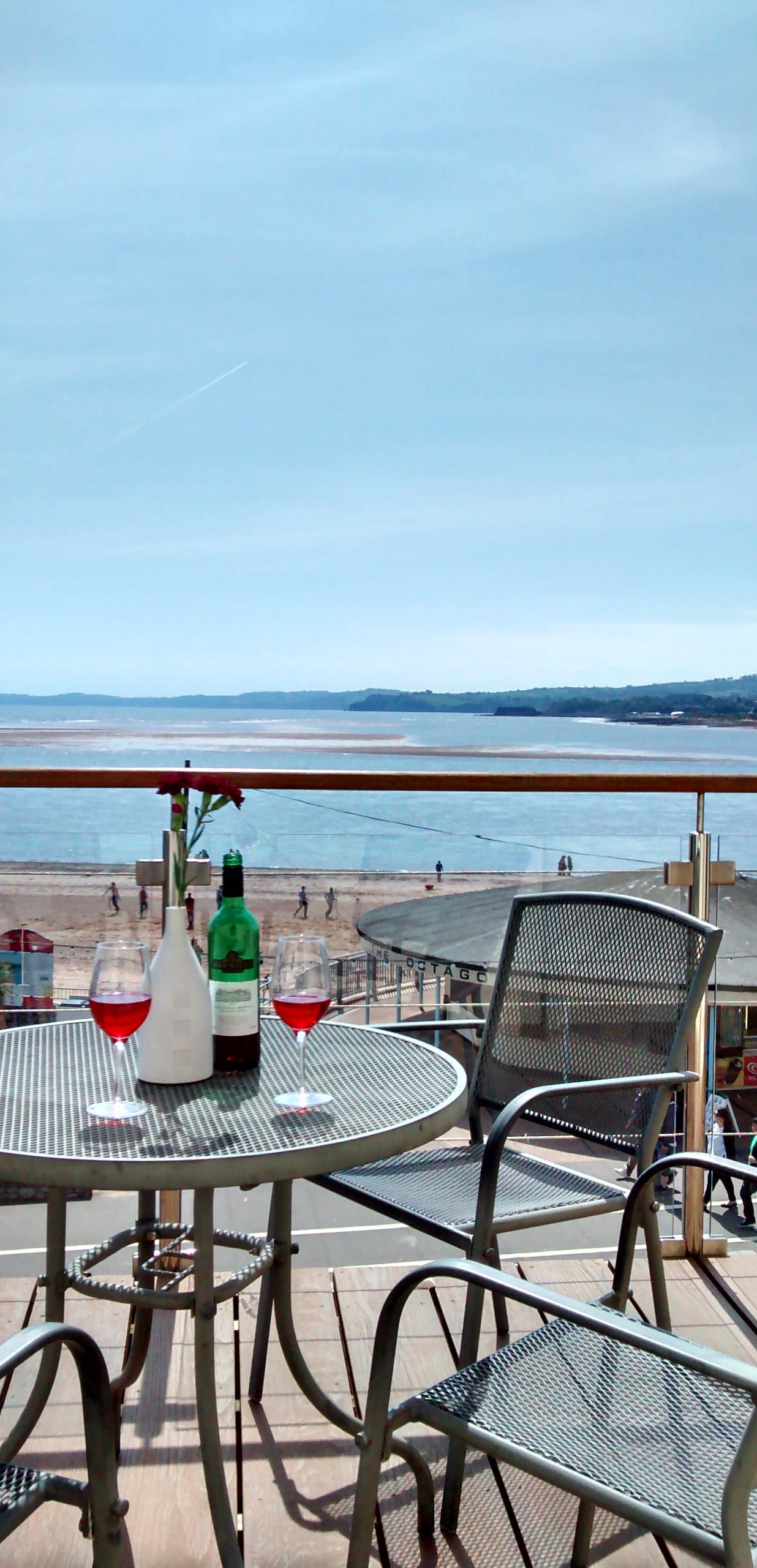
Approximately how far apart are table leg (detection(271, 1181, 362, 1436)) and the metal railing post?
1092 mm

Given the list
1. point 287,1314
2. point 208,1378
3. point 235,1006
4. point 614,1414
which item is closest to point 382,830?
point 287,1314

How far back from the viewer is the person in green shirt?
2102mm

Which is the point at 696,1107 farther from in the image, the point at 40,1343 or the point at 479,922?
the point at 40,1343

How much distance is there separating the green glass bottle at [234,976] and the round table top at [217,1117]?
0.03m

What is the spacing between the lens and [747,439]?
40625mm

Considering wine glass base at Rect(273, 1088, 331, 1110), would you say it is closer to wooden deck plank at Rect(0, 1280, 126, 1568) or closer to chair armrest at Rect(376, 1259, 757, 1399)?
chair armrest at Rect(376, 1259, 757, 1399)

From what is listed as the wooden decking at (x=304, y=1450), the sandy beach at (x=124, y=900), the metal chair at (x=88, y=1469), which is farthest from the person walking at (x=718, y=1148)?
the metal chair at (x=88, y=1469)

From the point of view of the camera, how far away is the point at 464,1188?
6.34 ft

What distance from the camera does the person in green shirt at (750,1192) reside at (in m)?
2.10

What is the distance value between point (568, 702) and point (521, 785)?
5232 centimetres

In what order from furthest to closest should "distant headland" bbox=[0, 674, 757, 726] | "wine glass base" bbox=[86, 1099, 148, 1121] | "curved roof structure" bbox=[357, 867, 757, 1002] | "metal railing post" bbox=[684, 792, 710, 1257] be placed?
"distant headland" bbox=[0, 674, 757, 726] < "metal railing post" bbox=[684, 792, 710, 1257] < "curved roof structure" bbox=[357, 867, 757, 1002] < "wine glass base" bbox=[86, 1099, 148, 1121]

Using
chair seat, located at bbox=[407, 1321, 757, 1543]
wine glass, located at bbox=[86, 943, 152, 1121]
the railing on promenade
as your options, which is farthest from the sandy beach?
chair seat, located at bbox=[407, 1321, 757, 1543]

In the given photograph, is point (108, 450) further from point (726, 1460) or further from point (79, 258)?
point (726, 1460)

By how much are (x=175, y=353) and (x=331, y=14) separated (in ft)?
99.6
